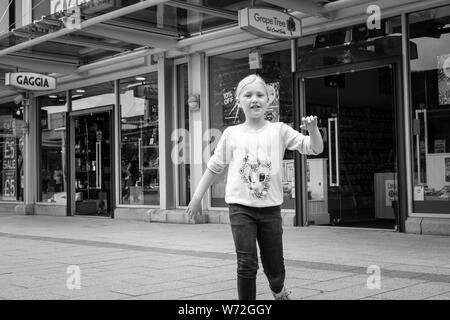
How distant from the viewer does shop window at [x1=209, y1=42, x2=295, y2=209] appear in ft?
37.0

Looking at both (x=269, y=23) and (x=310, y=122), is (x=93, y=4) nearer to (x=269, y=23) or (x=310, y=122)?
(x=269, y=23)

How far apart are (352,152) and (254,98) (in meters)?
8.77

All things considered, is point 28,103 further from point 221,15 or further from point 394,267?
point 394,267

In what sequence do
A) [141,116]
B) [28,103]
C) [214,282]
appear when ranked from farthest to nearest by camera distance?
[28,103], [141,116], [214,282]

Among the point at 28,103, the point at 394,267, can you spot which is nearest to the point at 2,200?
the point at 28,103

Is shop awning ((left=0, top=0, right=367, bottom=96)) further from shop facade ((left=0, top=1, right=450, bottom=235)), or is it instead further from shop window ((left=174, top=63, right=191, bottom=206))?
shop window ((left=174, top=63, right=191, bottom=206))

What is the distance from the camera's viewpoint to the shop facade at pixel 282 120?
941 cm

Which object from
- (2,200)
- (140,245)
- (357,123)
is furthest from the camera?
(2,200)

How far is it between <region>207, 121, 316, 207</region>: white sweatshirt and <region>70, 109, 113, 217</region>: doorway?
39.1 ft

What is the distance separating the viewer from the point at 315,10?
32.3 ft

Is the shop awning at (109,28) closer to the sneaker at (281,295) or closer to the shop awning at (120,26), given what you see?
the shop awning at (120,26)

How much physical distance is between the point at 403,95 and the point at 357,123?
337cm

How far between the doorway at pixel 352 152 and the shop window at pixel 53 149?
7907 mm

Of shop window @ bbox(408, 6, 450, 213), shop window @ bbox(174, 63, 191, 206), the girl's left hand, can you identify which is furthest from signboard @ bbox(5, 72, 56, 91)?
the girl's left hand
